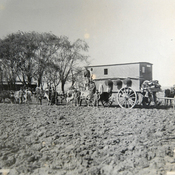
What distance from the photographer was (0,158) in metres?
3.19

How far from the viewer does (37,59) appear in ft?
26.0

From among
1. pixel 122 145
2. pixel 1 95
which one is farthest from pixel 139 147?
pixel 1 95

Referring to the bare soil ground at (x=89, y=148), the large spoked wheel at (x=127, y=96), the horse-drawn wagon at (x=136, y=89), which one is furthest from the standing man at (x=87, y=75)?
the bare soil ground at (x=89, y=148)

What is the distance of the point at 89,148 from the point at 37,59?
18.3ft

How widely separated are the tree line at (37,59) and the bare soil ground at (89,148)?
361cm

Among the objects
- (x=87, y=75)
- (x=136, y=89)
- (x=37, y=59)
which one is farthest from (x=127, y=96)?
(x=37, y=59)

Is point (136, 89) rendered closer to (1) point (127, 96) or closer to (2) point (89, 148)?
(1) point (127, 96)

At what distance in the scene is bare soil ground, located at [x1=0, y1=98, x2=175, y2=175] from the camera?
2811mm

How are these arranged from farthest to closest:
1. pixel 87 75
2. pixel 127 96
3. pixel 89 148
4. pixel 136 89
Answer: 1. pixel 136 89
2. pixel 87 75
3. pixel 127 96
4. pixel 89 148

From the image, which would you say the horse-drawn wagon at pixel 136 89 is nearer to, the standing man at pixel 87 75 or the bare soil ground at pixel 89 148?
the standing man at pixel 87 75

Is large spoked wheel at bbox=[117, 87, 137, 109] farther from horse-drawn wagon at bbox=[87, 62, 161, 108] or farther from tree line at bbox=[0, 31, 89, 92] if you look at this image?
tree line at bbox=[0, 31, 89, 92]

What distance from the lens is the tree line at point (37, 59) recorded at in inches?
292

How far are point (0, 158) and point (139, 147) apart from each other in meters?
2.31

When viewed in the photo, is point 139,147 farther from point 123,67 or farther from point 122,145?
point 123,67
